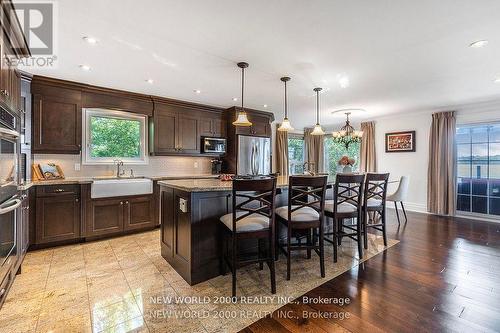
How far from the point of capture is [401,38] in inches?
92.7

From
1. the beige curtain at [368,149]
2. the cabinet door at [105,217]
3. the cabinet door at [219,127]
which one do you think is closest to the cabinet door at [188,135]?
the cabinet door at [219,127]

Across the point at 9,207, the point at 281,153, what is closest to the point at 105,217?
the point at 9,207

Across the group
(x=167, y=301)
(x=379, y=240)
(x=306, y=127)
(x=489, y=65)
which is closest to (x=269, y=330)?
(x=167, y=301)

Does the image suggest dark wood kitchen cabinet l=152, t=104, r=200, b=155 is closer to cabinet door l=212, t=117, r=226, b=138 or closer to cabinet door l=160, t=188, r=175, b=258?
cabinet door l=212, t=117, r=226, b=138

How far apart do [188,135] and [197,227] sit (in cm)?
298

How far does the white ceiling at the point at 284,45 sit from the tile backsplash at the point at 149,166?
4.24ft

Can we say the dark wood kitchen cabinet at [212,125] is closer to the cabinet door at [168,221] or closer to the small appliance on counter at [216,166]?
the small appliance on counter at [216,166]

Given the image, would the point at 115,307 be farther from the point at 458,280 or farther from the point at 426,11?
the point at 426,11

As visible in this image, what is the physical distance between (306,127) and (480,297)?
21.4ft

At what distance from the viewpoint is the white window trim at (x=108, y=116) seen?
3.92 metres

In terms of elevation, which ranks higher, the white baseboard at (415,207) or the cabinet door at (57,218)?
the cabinet door at (57,218)

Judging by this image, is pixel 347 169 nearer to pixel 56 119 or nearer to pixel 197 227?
pixel 197 227

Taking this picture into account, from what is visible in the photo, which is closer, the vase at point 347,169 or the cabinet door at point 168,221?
the cabinet door at point 168,221

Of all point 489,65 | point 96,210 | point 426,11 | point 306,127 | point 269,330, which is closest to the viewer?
point 269,330
